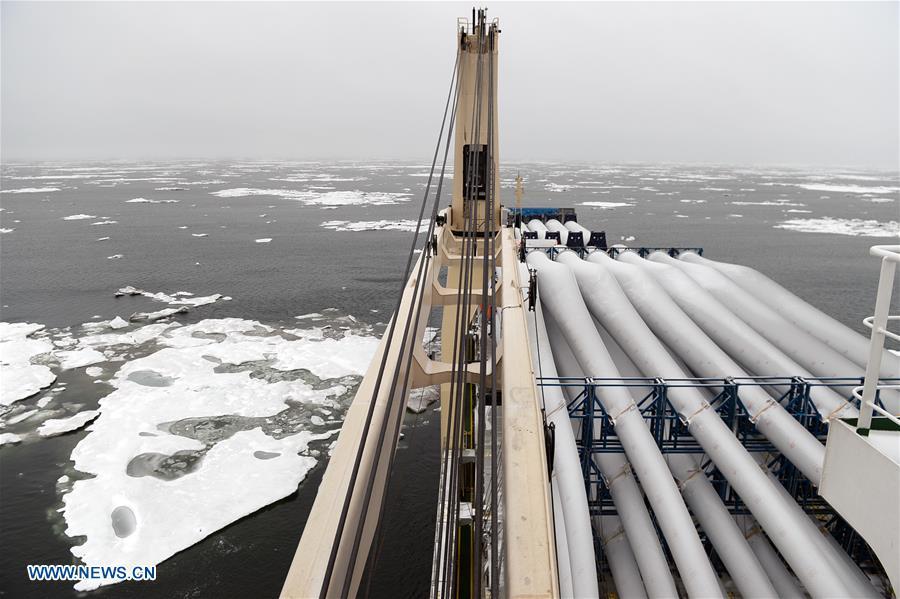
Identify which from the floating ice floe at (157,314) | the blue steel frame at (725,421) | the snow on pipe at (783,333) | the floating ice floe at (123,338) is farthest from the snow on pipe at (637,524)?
the floating ice floe at (157,314)

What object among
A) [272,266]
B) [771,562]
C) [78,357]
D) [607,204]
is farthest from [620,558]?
[607,204]

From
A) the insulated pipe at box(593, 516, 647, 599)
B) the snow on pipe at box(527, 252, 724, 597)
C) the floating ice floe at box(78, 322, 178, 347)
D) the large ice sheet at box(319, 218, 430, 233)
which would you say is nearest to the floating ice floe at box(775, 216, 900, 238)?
the large ice sheet at box(319, 218, 430, 233)

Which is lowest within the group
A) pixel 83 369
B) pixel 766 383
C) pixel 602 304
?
pixel 83 369

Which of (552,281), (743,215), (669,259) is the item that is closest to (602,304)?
(552,281)

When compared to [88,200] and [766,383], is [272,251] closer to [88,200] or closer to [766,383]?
[766,383]

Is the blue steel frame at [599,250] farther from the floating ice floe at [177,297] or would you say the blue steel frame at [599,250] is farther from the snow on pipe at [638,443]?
the floating ice floe at [177,297]

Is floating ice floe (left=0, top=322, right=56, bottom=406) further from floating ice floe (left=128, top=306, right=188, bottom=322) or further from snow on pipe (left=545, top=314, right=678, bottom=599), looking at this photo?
snow on pipe (left=545, top=314, right=678, bottom=599)

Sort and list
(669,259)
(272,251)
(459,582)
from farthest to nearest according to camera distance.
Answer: (272,251) < (669,259) < (459,582)
